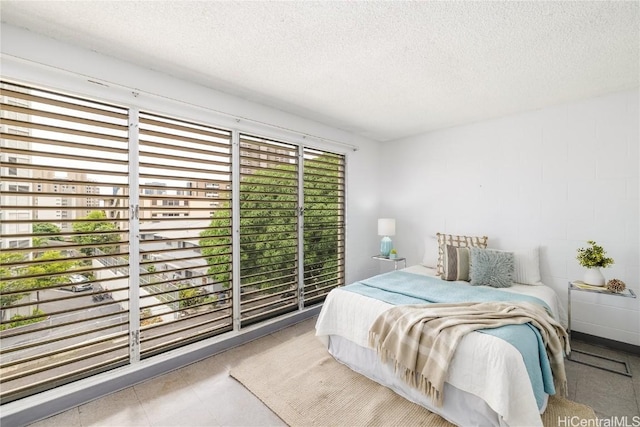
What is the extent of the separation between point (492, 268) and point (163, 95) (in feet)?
11.4

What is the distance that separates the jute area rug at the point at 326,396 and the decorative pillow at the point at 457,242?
162cm

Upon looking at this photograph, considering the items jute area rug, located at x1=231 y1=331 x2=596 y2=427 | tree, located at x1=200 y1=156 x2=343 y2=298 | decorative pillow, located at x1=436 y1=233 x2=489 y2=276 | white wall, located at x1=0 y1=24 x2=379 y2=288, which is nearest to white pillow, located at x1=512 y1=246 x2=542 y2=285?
decorative pillow, located at x1=436 y1=233 x2=489 y2=276

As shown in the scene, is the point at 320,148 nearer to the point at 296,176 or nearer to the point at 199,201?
the point at 296,176

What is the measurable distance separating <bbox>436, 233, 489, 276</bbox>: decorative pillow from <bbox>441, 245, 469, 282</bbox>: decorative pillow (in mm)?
167

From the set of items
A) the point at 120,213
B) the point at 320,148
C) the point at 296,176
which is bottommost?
the point at 120,213

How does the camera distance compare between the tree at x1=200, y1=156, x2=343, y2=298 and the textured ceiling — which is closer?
the textured ceiling

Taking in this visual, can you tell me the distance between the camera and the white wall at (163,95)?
1.88 m

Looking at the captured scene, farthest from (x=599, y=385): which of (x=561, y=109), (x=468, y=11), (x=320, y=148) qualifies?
(x=320, y=148)

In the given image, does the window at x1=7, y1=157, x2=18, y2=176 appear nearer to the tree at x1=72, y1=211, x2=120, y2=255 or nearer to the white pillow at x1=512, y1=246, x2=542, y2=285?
the tree at x1=72, y1=211, x2=120, y2=255

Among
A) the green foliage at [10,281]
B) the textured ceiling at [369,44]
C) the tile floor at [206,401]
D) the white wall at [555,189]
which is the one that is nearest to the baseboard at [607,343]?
the white wall at [555,189]

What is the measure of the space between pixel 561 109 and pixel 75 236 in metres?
4.61

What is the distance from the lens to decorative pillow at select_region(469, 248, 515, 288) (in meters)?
2.89

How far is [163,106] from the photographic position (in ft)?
8.02

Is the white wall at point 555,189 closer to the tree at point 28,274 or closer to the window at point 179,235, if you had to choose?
the window at point 179,235
